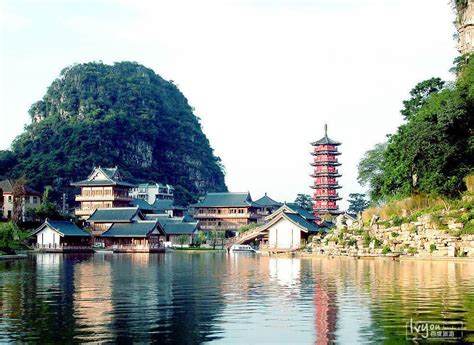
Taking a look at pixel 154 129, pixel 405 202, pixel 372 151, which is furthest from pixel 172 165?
pixel 405 202

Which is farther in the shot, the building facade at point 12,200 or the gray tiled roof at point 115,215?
the gray tiled roof at point 115,215

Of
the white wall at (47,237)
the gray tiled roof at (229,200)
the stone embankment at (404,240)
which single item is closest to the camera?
the stone embankment at (404,240)

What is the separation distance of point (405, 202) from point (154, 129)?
116910 mm

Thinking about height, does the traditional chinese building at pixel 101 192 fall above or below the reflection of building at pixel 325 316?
above

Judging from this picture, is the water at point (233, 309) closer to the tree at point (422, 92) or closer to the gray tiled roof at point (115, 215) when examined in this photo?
the tree at point (422, 92)

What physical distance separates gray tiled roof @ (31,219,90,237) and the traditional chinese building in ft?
49.9

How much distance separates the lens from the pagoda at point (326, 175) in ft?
304

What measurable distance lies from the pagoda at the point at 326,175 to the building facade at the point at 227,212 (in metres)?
11.1

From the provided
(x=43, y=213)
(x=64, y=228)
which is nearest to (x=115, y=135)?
(x=43, y=213)

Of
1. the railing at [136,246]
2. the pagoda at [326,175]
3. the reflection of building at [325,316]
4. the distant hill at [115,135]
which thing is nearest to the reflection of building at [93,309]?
the reflection of building at [325,316]

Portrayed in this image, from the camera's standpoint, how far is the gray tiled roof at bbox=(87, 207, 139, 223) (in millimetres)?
80375

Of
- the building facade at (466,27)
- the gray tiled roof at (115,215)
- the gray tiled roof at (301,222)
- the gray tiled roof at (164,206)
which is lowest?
the gray tiled roof at (301,222)

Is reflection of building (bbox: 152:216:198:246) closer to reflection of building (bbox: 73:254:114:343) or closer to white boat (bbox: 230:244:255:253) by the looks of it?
white boat (bbox: 230:244:255:253)

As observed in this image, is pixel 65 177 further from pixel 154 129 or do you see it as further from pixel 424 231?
pixel 424 231
